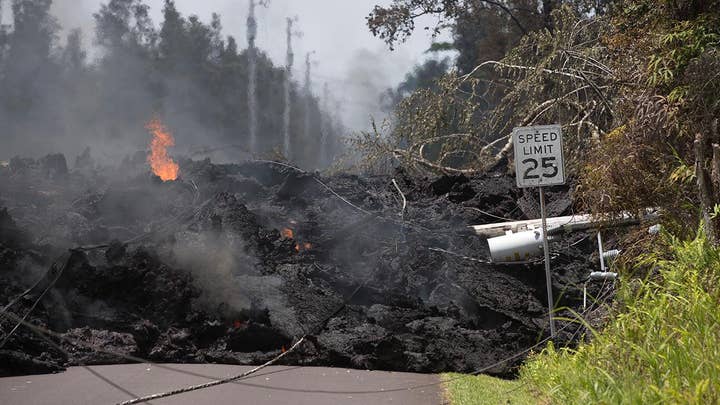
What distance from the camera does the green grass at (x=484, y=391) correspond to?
7852mm

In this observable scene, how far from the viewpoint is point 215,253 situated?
12.8m

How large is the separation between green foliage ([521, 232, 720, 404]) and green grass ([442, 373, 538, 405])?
0.78 feet

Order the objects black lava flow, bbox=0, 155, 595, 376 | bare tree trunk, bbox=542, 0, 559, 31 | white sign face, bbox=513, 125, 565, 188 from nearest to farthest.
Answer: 1. white sign face, bbox=513, 125, 565, 188
2. black lava flow, bbox=0, 155, 595, 376
3. bare tree trunk, bbox=542, 0, 559, 31

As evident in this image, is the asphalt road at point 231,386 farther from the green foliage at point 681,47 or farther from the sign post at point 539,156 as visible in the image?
the green foliage at point 681,47

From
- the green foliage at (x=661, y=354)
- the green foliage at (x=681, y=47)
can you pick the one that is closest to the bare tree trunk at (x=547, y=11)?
the green foliage at (x=681, y=47)

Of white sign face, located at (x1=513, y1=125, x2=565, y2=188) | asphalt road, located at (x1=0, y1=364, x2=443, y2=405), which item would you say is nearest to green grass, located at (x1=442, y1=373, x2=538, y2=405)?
asphalt road, located at (x1=0, y1=364, x2=443, y2=405)

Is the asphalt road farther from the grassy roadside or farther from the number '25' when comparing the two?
the number '25'

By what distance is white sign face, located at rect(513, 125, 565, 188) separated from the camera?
10180 millimetres

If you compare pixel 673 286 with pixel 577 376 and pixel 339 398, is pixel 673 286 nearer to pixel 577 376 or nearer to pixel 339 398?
pixel 577 376

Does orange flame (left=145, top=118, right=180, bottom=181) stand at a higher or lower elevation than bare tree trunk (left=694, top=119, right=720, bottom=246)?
higher

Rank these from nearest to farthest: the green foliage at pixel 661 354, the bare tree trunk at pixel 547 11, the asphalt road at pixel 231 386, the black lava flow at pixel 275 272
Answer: the green foliage at pixel 661 354
the asphalt road at pixel 231 386
the black lava flow at pixel 275 272
the bare tree trunk at pixel 547 11

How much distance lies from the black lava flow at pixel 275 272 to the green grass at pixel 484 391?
545 mm

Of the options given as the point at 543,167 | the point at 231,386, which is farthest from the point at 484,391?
the point at 543,167

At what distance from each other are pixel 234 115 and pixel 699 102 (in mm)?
43031
